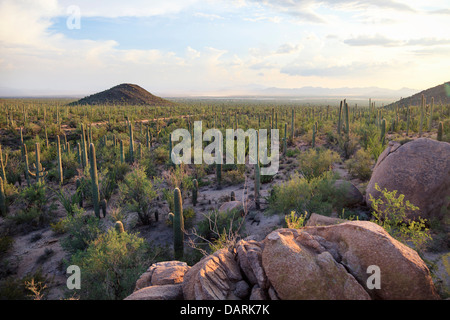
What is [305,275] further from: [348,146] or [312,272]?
[348,146]

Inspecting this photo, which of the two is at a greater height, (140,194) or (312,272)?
(312,272)

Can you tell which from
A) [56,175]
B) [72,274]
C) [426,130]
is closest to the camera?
[72,274]

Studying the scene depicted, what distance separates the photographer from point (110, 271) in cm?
616

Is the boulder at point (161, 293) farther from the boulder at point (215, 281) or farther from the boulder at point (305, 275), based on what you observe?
the boulder at point (305, 275)

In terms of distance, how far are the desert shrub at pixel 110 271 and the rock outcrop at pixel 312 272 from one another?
7.05ft

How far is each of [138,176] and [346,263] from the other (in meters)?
8.58

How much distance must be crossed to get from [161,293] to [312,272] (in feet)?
7.23

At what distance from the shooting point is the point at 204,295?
3666mm

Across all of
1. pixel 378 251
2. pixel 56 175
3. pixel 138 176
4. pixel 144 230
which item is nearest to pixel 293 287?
pixel 378 251

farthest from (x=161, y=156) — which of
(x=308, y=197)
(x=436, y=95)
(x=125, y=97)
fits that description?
(x=125, y=97)

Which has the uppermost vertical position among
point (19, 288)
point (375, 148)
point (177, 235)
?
point (375, 148)

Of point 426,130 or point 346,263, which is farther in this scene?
point 426,130
